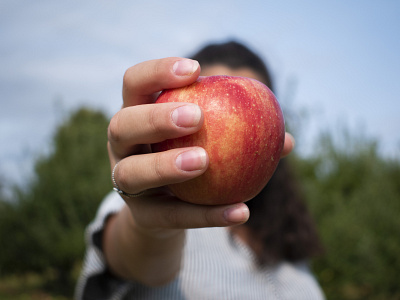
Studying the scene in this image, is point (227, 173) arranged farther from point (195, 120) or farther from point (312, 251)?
point (312, 251)

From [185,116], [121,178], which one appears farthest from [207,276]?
[185,116]

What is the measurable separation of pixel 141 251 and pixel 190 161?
538 mm

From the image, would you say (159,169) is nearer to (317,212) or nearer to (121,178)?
(121,178)

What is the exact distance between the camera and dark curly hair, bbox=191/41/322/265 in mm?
2125

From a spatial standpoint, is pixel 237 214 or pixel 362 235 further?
pixel 362 235

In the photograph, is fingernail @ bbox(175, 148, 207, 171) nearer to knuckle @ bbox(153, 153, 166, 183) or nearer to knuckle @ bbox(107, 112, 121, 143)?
knuckle @ bbox(153, 153, 166, 183)

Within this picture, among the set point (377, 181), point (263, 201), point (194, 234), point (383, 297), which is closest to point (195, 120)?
point (194, 234)

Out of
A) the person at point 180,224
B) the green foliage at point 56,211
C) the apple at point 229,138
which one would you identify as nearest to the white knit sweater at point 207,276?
the person at point 180,224

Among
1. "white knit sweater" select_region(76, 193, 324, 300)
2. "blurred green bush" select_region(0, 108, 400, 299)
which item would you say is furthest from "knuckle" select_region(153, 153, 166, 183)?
Result: "blurred green bush" select_region(0, 108, 400, 299)

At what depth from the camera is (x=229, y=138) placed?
37.6 inches

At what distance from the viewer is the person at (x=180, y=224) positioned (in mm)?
916

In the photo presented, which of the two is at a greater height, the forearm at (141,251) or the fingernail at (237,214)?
the fingernail at (237,214)

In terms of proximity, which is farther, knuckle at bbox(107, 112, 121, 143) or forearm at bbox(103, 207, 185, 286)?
forearm at bbox(103, 207, 185, 286)

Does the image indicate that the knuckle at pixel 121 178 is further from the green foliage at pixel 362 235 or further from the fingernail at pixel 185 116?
the green foliage at pixel 362 235
